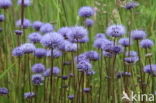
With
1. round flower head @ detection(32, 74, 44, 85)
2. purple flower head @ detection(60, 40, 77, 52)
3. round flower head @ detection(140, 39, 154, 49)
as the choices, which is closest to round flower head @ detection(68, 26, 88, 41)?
purple flower head @ detection(60, 40, 77, 52)

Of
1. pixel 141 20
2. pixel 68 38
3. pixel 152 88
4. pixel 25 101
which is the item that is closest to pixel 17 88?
pixel 25 101

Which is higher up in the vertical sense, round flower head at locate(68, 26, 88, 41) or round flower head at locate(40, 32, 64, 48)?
round flower head at locate(68, 26, 88, 41)

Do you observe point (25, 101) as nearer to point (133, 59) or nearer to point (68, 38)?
point (68, 38)

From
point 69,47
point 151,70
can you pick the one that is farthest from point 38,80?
point 151,70

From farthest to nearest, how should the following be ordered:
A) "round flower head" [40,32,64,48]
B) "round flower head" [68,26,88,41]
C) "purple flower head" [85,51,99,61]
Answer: "purple flower head" [85,51,99,61]
"round flower head" [68,26,88,41]
"round flower head" [40,32,64,48]

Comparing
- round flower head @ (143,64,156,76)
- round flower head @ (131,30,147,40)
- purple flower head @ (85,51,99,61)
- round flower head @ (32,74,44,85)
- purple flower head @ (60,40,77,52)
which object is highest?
round flower head @ (131,30,147,40)

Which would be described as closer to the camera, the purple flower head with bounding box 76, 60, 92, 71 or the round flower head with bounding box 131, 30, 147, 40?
the purple flower head with bounding box 76, 60, 92, 71

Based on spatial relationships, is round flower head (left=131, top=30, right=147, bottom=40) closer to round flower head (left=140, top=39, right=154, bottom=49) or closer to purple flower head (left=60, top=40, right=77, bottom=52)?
round flower head (left=140, top=39, right=154, bottom=49)

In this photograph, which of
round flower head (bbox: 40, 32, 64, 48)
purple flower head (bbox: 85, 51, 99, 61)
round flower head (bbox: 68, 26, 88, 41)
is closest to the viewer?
round flower head (bbox: 40, 32, 64, 48)

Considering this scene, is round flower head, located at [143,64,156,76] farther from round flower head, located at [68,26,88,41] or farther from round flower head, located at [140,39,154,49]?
round flower head, located at [68,26,88,41]

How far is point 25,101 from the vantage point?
6.64ft

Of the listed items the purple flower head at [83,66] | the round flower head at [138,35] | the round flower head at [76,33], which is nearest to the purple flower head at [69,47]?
the round flower head at [76,33]

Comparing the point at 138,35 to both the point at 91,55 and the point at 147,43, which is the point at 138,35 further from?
the point at 91,55

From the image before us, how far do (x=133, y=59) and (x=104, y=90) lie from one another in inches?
11.9
